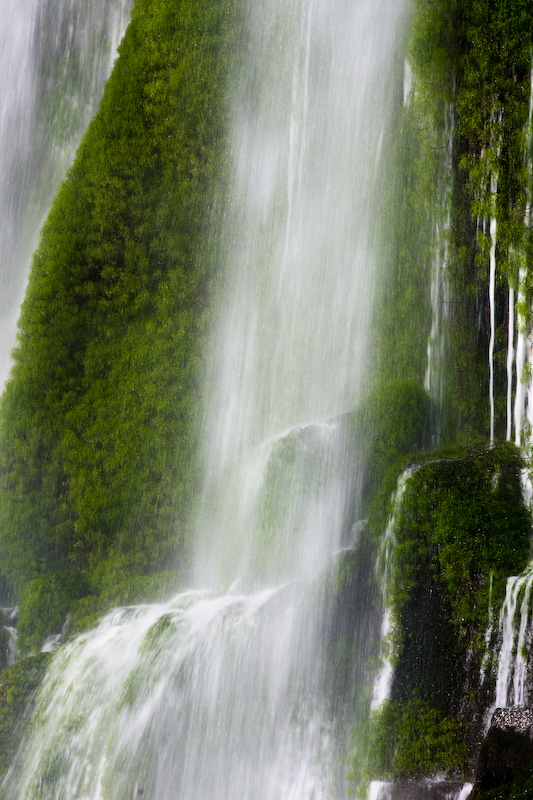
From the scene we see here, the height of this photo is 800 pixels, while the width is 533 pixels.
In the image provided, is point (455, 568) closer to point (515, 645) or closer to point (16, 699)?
point (515, 645)

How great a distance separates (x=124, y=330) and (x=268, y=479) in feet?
13.4

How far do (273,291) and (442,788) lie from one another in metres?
8.96

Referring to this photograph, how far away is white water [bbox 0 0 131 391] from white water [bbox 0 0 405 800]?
4.42 m

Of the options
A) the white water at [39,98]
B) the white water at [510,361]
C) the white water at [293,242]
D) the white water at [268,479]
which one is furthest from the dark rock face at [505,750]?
the white water at [39,98]

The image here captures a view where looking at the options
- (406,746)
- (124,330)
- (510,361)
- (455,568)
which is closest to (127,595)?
(124,330)

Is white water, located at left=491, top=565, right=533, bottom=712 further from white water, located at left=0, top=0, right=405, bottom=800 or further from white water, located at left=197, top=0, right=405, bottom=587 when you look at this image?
white water, located at left=197, top=0, right=405, bottom=587

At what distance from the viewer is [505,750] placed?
742 cm

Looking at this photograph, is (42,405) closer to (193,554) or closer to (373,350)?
(193,554)

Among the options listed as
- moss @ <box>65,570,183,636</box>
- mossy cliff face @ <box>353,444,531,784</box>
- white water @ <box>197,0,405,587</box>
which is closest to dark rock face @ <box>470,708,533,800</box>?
mossy cliff face @ <box>353,444,531,784</box>

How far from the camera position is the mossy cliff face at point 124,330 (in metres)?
14.4

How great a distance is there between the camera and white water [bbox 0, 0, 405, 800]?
411 inches

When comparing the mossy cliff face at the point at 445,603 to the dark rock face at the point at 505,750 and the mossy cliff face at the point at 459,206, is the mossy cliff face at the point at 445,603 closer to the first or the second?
the dark rock face at the point at 505,750

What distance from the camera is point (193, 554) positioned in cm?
1419

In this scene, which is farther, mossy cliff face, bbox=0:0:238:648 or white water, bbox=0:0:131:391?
white water, bbox=0:0:131:391
